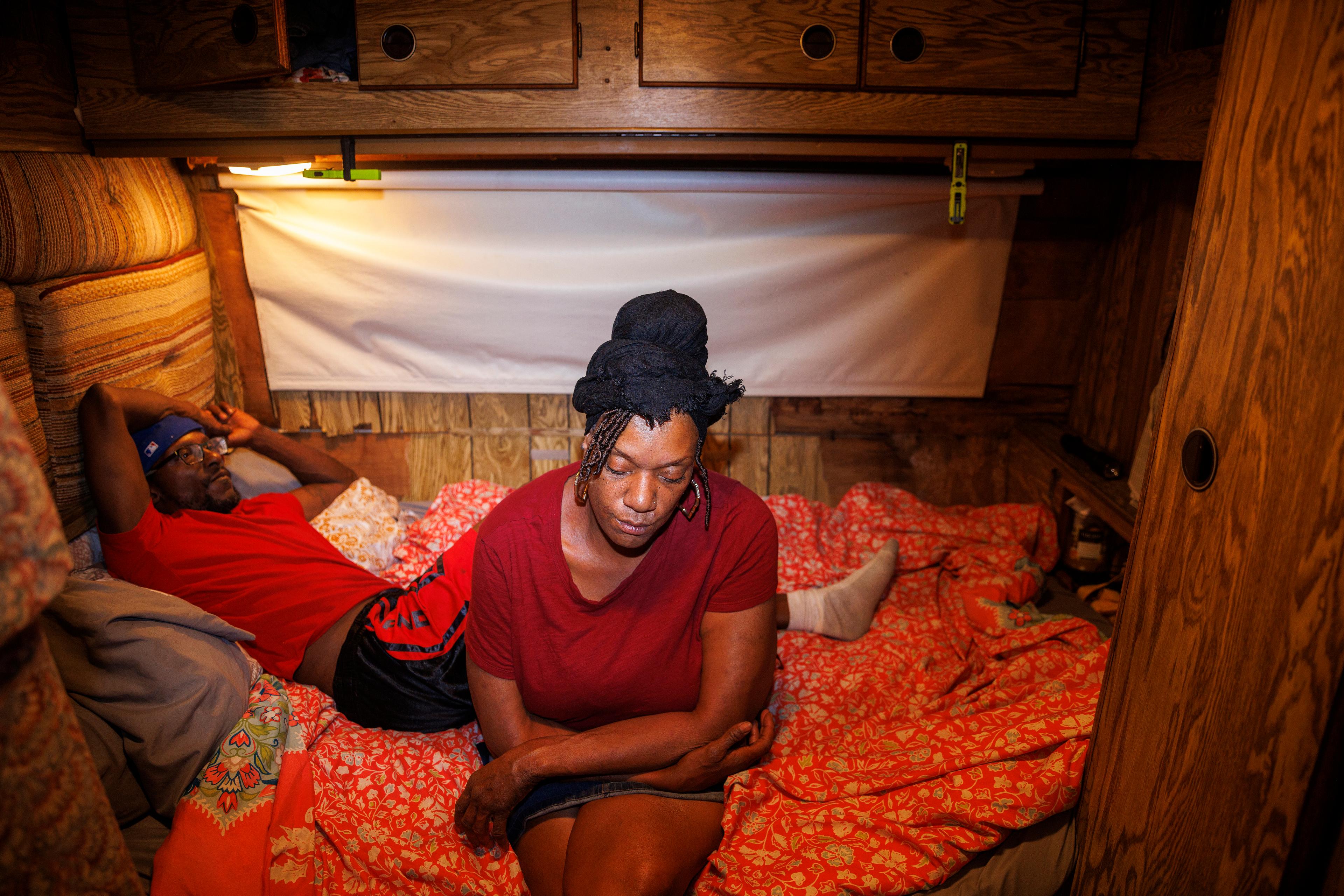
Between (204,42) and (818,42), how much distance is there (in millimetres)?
1476

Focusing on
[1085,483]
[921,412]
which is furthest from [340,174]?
[1085,483]

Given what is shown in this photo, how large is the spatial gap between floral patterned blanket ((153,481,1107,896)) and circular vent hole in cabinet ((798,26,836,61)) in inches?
60.4

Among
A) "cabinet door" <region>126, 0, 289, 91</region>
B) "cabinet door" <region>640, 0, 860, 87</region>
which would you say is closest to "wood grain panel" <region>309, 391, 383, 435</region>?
"cabinet door" <region>126, 0, 289, 91</region>

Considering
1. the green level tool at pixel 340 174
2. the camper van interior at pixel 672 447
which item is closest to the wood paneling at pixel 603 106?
the camper van interior at pixel 672 447

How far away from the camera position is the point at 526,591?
157cm

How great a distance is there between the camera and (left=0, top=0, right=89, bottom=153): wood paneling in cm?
190

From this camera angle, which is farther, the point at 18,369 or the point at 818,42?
the point at 818,42

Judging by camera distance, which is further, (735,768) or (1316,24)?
(735,768)

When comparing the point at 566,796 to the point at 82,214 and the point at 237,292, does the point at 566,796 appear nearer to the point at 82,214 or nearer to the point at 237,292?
the point at 82,214

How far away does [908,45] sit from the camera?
2.02 meters

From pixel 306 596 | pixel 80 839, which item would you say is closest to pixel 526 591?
pixel 306 596

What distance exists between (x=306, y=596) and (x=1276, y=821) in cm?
199

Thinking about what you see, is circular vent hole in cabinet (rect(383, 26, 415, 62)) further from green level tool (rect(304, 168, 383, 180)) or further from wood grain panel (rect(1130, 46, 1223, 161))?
wood grain panel (rect(1130, 46, 1223, 161))

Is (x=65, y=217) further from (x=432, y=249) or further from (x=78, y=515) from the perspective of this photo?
(x=432, y=249)
